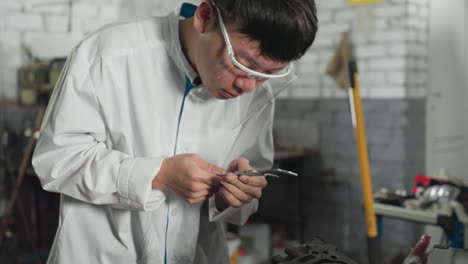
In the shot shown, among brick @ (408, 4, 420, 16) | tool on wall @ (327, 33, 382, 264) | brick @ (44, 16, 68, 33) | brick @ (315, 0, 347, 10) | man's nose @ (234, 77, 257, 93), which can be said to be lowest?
tool on wall @ (327, 33, 382, 264)

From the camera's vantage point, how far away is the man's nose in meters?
1.07

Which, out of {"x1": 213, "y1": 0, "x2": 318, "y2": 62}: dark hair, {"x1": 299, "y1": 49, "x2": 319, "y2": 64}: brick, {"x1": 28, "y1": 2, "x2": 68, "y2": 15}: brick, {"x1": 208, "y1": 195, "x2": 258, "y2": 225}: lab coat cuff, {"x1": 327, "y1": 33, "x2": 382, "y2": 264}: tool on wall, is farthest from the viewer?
{"x1": 299, "y1": 49, "x2": 319, "y2": 64}: brick

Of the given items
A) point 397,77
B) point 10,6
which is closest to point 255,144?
point 397,77

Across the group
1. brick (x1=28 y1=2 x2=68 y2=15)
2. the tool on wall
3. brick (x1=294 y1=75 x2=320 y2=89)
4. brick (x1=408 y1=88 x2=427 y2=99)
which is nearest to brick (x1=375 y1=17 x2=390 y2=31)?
brick (x1=408 y1=88 x2=427 y2=99)

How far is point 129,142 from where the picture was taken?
1.17 meters

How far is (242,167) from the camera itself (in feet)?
3.88

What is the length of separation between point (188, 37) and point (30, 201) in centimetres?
234

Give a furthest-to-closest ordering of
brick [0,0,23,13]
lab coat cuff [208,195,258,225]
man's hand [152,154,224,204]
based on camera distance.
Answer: brick [0,0,23,13]
lab coat cuff [208,195,258,225]
man's hand [152,154,224,204]

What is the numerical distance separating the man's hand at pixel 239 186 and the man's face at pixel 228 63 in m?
0.18

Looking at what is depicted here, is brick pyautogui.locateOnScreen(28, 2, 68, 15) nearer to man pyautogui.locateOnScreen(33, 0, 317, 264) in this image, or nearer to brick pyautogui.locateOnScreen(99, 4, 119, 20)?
brick pyautogui.locateOnScreen(99, 4, 119, 20)

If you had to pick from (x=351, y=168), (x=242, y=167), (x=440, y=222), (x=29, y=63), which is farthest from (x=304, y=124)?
(x=242, y=167)

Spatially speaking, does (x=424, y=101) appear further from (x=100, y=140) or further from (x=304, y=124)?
(x=100, y=140)

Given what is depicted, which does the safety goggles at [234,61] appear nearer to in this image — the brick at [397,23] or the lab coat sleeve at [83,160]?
the lab coat sleeve at [83,160]

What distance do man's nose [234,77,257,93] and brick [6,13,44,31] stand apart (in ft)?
8.12
